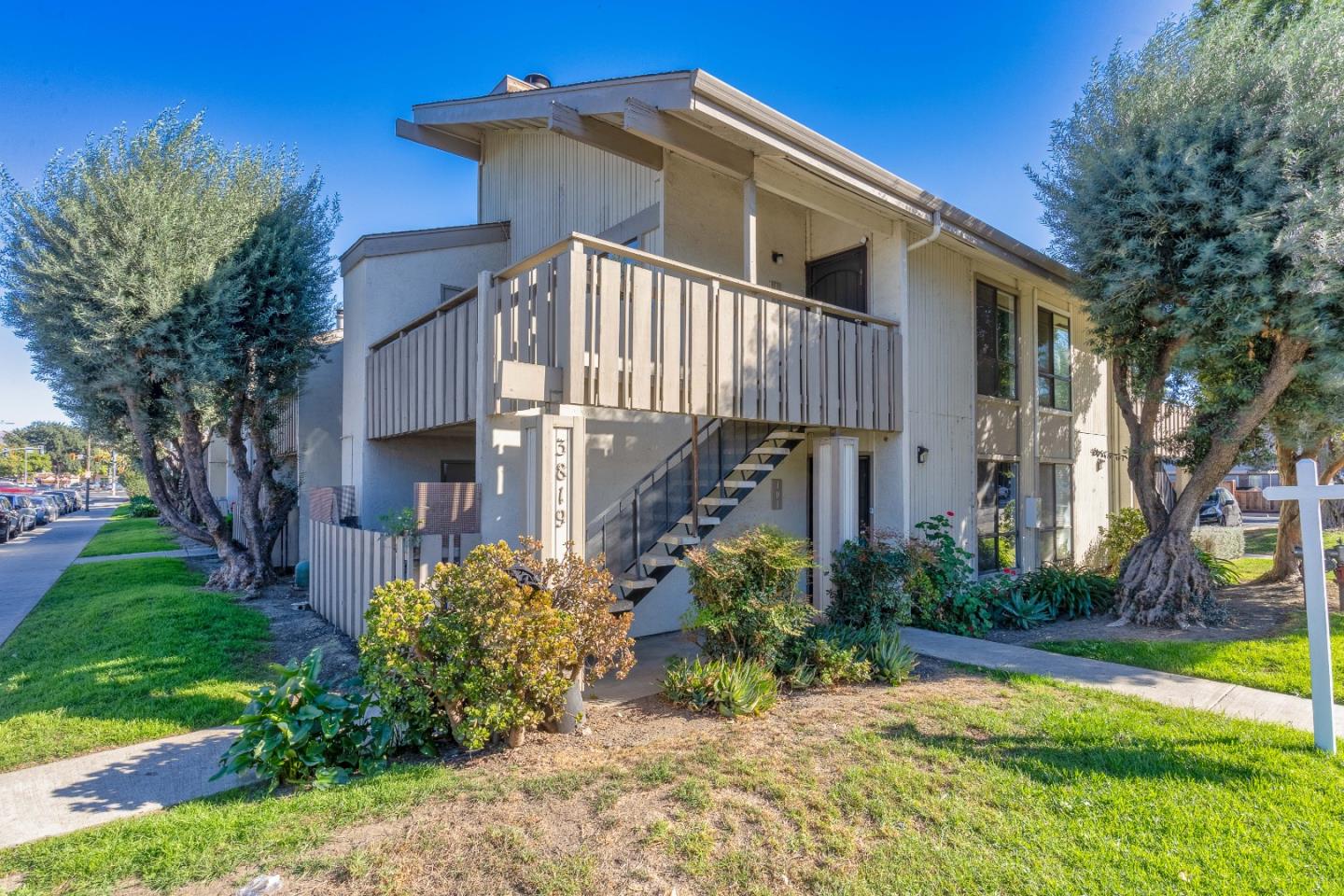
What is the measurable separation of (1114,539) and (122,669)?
15.0 metres

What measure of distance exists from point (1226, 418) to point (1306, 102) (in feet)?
12.0

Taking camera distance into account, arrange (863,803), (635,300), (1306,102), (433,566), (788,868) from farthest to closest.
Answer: (1306,102) < (433,566) < (635,300) < (863,803) < (788,868)

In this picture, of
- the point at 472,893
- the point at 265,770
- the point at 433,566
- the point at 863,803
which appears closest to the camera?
the point at 472,893

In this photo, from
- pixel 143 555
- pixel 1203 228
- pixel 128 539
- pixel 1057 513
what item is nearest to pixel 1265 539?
pixel 1057 513

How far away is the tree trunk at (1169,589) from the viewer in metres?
8.59

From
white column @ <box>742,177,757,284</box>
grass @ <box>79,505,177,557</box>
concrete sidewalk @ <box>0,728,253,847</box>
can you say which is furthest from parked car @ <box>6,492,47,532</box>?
white column @ <box>742,177,757,284</box>

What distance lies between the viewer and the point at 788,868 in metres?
3.33

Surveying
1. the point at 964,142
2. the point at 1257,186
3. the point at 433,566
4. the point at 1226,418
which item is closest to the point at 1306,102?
the point at 1257,186

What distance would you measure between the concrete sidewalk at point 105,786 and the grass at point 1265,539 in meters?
17.1

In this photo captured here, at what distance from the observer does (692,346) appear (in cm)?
663

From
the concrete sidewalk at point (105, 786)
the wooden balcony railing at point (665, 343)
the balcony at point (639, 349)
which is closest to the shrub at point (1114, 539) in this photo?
the balcony at point (639, 349)

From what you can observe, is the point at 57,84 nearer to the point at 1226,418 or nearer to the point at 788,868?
the point at 788,868

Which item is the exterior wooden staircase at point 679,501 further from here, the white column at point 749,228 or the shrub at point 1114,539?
the shrub at point 1114,539

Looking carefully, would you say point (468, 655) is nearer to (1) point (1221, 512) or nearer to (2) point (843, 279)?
(2) point (843, 279)
